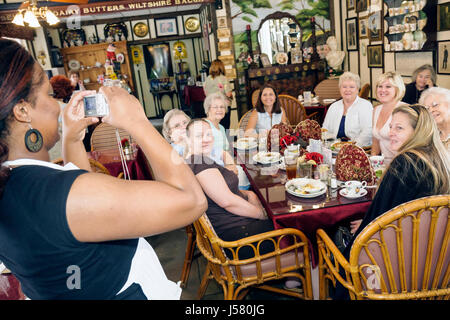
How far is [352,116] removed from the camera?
3.31 m

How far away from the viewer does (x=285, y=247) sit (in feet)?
6.15

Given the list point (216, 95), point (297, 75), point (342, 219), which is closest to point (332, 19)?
point (297, 75)

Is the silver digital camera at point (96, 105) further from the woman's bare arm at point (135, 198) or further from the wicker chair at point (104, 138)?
the wicker chair at point (104, 138)

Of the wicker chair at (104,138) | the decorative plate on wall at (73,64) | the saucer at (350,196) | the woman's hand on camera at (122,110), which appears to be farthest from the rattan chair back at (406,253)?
the decorative plate on wall at (73,64)

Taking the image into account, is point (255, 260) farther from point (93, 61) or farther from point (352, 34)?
point (93, 61)

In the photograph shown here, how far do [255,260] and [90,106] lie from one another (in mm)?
1229

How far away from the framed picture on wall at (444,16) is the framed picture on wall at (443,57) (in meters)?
0.17

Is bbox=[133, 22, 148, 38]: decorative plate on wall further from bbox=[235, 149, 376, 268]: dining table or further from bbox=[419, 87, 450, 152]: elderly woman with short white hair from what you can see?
bbox=[235, 149, 376, 268]: dining table

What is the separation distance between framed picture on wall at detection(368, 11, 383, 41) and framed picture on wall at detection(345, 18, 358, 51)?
23.5 inches

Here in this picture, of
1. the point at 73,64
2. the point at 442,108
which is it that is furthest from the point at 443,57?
the point at 73,64

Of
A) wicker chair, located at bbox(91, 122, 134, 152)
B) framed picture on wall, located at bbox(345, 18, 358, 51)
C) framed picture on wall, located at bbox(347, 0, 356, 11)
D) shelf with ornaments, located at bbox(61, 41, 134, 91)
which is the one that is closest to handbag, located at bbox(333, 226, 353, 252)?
wicker chair, located at bbox(91, 122, 134, 152)

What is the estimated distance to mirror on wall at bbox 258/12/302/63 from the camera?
6719mm
